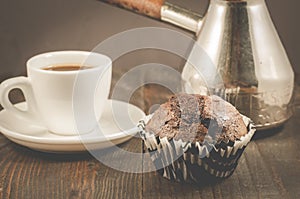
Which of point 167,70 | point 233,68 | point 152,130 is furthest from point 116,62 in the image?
point 152,130

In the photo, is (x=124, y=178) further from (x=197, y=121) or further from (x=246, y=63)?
(x=246, y=63)

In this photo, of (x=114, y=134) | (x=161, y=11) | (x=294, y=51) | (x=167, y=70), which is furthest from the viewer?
(x=294, y=51)

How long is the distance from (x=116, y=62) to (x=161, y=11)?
52 cm

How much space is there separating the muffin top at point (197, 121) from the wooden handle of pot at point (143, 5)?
0.30 m

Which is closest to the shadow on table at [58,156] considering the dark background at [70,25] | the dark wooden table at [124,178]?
the dark wooden table at [124,178]

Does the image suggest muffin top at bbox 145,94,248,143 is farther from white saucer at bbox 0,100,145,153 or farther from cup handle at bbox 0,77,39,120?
cup handle at bbox 0,77,39,120

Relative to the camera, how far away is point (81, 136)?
39.6 inches

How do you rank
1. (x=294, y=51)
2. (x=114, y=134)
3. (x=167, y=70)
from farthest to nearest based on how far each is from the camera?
(x=294, y=51) → (x=167, y=70) → (x=114, y=134)

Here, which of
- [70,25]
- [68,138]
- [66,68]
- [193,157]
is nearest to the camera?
[193,157]

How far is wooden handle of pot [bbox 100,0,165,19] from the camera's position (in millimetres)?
1183

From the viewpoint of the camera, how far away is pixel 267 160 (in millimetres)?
1016

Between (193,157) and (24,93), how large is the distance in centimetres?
34

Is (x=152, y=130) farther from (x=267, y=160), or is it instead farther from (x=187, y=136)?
(x=267, y=160)

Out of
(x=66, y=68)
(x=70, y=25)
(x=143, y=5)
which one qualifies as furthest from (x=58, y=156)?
(x=70, y=25)
